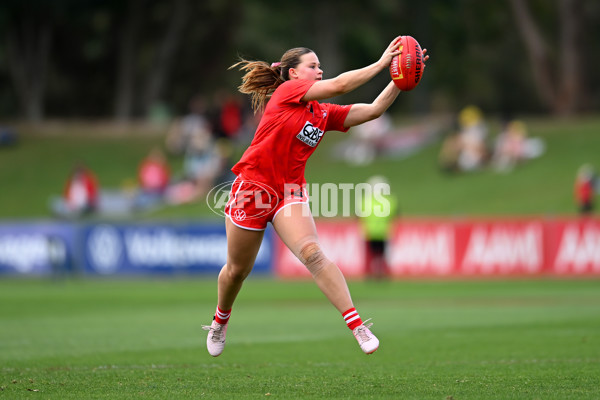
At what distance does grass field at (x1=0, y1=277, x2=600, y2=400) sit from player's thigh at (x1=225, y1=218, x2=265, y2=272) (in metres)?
0.91

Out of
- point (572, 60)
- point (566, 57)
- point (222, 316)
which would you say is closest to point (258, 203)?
point (222, 316)

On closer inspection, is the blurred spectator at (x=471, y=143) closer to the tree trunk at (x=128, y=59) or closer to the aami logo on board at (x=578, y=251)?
the aami logo on board at (x=578, y=251)

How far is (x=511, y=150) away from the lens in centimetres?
3575

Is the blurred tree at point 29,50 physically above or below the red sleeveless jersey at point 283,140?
above

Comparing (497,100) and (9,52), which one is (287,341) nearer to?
(9,52)

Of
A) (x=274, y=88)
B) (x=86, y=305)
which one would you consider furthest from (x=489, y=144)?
(x=274, y=88)

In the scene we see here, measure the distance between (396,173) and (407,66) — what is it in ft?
96.5

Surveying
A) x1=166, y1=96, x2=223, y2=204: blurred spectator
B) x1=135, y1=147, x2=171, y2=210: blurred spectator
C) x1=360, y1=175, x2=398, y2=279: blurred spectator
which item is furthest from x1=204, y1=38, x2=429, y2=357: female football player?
x1=135, y1=147, x2=171, y2=210: blurred spectator

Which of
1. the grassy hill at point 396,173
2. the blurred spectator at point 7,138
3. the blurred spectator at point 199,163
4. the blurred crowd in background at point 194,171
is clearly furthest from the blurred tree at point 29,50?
the blurred spectator at point 199,163

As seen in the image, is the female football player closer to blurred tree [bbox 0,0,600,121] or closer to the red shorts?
the red shorts

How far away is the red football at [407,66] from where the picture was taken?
821cm

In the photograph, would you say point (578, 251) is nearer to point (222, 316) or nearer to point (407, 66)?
point (222, 316)

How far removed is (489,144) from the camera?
121ft

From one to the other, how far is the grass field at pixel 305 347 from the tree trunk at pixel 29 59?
29.6 m
